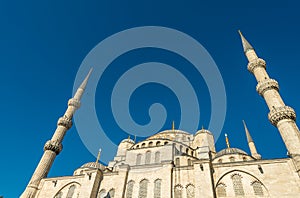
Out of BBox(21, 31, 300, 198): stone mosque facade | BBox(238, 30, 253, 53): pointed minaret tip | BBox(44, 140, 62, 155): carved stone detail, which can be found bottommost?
BBox(21, 31, 300, 198): stone mosque facade

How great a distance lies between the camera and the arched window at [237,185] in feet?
51.0

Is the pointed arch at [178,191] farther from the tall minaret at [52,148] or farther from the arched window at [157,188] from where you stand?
the tall minaret at [52,148]

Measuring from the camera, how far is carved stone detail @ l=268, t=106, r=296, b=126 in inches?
749

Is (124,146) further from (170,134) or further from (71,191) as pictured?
(71,191)

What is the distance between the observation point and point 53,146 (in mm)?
24328

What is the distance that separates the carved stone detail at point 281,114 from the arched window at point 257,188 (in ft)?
21.9

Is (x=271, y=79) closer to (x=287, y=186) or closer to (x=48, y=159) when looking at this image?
(x=287, y=186)

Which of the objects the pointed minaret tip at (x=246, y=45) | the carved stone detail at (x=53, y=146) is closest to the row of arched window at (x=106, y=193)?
the carved stone detail at (x=53, y=146)

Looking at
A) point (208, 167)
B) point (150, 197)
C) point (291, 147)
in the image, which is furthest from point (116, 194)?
point (291, 147)

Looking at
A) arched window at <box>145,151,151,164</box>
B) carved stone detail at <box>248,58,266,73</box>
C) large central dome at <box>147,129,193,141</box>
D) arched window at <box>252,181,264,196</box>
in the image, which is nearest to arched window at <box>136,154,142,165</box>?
arched window at <box>145,151,151,164</box>

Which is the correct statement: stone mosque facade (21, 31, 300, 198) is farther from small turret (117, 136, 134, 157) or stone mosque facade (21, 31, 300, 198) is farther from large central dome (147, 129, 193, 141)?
small turret (117, 136, 134, 157)

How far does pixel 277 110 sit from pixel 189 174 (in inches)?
399

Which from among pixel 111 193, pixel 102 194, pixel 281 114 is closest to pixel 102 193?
pixel 102 194

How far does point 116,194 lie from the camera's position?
17.8 metres
